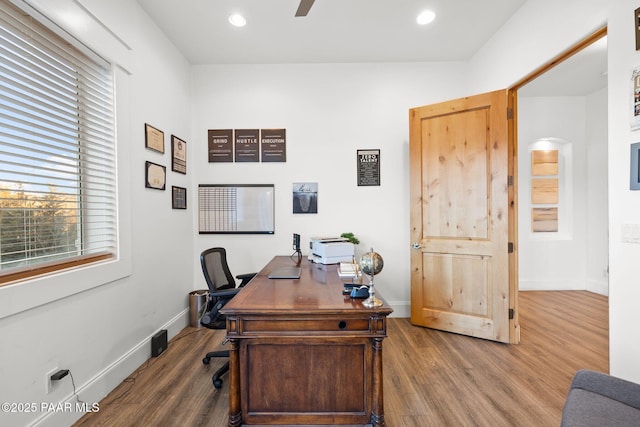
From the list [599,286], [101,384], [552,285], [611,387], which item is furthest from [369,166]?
[599,286]

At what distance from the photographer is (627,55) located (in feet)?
5.33

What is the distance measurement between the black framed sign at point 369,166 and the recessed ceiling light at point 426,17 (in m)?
1.34

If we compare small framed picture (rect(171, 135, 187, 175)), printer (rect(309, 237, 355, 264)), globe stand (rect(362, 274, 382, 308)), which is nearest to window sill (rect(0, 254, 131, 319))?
small framed picture (rect(171, 135, 187, 175))

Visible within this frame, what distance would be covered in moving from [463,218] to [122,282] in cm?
315

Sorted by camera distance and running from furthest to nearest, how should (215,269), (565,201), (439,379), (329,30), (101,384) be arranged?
(565,201)
(329,30)
(215,269)
(439,379)
(101,384)

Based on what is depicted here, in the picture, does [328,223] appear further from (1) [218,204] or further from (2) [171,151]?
(2) [171,151]

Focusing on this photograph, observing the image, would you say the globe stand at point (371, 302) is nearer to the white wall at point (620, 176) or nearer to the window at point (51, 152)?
the white wall at point (620, 176)

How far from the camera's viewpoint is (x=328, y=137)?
11.3 feet

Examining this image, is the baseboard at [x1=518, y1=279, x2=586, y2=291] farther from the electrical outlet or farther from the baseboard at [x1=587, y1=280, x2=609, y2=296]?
the electrical outlet

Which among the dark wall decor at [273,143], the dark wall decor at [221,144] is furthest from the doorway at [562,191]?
the dark wall decor at [221,144]

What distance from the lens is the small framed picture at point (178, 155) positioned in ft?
9.74

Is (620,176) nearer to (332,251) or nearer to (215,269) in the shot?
(332,251)

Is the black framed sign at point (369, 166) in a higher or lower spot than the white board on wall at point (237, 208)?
higher

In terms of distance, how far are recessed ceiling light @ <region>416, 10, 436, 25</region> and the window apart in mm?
2721
